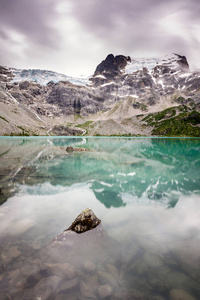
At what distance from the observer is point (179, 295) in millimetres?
6539

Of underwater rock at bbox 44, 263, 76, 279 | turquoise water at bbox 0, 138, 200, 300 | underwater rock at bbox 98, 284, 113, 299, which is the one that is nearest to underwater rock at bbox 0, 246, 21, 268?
turquoise water at bbox 0, 138, 200, 300

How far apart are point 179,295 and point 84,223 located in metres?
A: 6.18

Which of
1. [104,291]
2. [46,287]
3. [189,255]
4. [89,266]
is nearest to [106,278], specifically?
[104,291]

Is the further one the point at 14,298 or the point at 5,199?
the point at 5,199

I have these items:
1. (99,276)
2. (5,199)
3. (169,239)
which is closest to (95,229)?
(99,276)

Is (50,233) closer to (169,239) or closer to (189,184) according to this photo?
(169,239)

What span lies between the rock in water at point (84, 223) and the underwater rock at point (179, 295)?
566cm

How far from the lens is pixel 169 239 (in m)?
10.2

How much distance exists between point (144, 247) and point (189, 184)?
15930 mm

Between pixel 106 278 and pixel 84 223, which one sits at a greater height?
pixel 84 223

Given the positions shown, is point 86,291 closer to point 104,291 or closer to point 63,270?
point 104,291

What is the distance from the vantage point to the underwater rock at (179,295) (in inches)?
253

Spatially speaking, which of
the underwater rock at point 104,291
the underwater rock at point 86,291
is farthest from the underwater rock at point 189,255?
the underwater rock at point 86,291

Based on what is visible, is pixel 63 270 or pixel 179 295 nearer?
Answer: pixel 179 295
